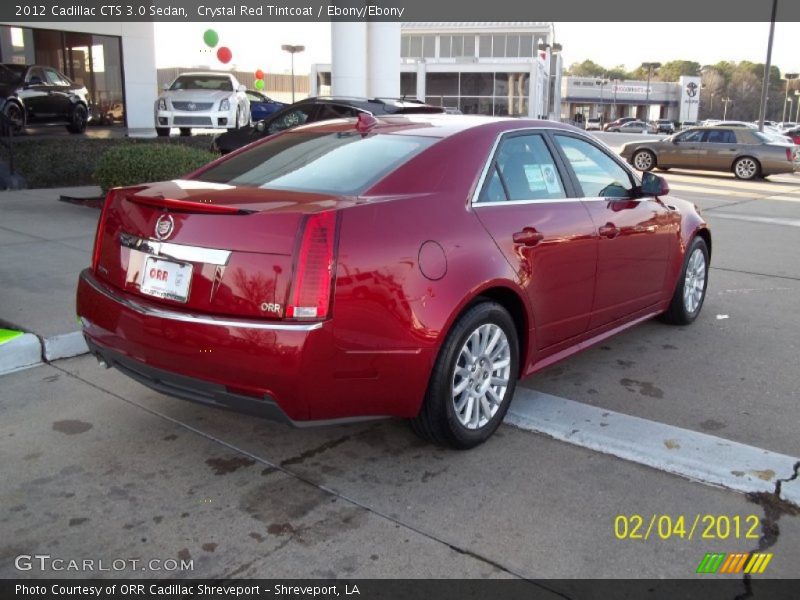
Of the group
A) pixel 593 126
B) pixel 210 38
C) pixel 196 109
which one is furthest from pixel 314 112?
pixel 593 126

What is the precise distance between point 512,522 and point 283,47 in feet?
137

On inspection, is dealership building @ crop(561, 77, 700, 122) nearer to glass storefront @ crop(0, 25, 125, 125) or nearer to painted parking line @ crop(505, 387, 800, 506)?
glass storefront @ crop(0, 25, 125, 125)

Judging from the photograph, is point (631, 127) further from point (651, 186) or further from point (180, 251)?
point (180, 251)

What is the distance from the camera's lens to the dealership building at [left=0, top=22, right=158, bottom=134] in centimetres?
1923

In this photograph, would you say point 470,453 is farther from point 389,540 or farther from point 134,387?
point 134,387

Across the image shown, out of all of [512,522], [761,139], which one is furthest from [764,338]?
[761,139]

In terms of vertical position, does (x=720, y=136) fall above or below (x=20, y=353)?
above

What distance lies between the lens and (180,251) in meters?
3.36

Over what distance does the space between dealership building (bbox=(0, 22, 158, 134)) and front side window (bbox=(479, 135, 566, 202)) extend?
1809 centimetres

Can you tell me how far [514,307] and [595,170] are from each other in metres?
1.40

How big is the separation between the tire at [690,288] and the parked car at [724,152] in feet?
56.4

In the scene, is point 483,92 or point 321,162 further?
point 483,92

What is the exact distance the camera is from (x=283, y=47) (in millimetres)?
41625

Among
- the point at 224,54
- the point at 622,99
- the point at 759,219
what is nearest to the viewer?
the point at 759,219
